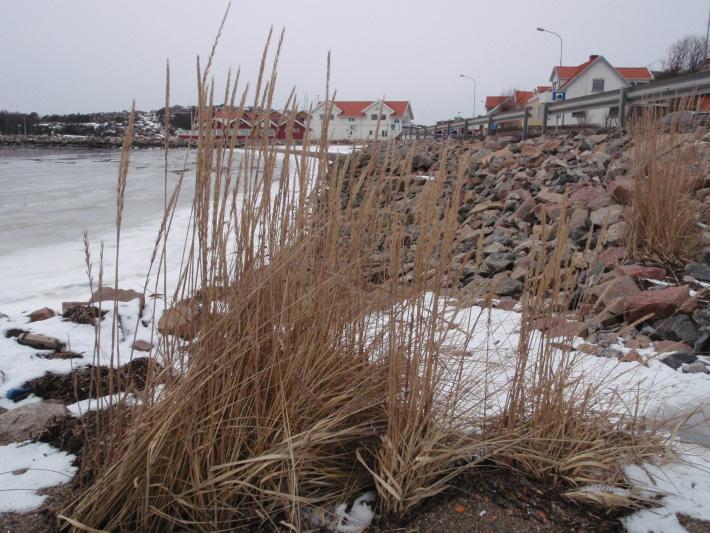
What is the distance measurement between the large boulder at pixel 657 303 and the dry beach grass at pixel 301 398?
1245 millimetres

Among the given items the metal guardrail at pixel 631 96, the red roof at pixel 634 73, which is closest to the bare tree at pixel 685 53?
the red roof at pixel 634 73

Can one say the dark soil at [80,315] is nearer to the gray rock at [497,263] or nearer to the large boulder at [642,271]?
the gray rock at [497,263]

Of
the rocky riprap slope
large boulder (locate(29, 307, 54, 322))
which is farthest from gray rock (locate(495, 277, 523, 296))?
large boulder (locate(29, 307, 54, 322))

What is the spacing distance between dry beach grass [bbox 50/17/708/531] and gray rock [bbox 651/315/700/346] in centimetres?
114

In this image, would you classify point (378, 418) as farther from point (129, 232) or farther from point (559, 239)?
point (129, 232)

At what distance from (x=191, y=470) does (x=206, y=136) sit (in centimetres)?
85

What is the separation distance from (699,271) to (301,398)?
297 centimetres

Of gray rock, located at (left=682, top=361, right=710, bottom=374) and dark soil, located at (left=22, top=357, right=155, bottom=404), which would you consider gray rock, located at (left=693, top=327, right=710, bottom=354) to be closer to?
gray rock, located at (left=682, top=361, right=710, bottom=374)

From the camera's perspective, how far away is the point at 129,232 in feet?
24.1

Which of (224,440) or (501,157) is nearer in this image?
(224,440)

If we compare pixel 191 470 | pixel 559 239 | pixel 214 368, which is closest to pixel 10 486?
pixel 191 470

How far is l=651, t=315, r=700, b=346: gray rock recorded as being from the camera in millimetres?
2596

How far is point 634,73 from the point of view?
3862 centimetres

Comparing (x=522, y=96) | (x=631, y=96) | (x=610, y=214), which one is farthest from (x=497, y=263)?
(x=522, y=96)
